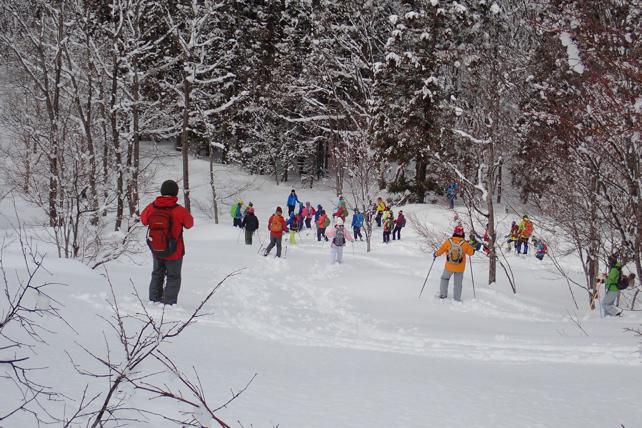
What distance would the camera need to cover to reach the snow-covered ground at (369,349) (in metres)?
3.71

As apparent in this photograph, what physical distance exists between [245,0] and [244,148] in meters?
9.81

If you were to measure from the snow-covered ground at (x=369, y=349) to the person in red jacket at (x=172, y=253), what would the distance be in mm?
304

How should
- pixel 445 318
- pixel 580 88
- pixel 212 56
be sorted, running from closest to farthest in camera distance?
pixel 580 88
pixel 445 318
pixel 212 56

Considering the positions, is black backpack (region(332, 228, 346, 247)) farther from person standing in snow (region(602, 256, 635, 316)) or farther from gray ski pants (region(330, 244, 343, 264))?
person standing in snow (region(602, 256, 635, 316))

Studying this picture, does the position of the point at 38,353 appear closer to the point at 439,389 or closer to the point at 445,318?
the point at 439,389

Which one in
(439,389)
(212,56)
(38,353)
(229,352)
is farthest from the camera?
(212,56)

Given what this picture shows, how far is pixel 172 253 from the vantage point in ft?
23.1

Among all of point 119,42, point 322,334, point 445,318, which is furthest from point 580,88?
point 119,42

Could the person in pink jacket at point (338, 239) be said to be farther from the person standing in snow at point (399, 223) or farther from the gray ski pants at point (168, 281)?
the person standing in snow at point (399, 223)

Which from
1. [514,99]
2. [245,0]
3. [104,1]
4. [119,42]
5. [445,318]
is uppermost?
[245,0]

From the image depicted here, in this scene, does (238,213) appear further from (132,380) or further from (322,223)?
(132,380)

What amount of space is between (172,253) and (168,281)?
40 centimetres

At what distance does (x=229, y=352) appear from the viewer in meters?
5.14

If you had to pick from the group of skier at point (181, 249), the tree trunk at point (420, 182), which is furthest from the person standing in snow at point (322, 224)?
the tree trunk at point (420, 182)
